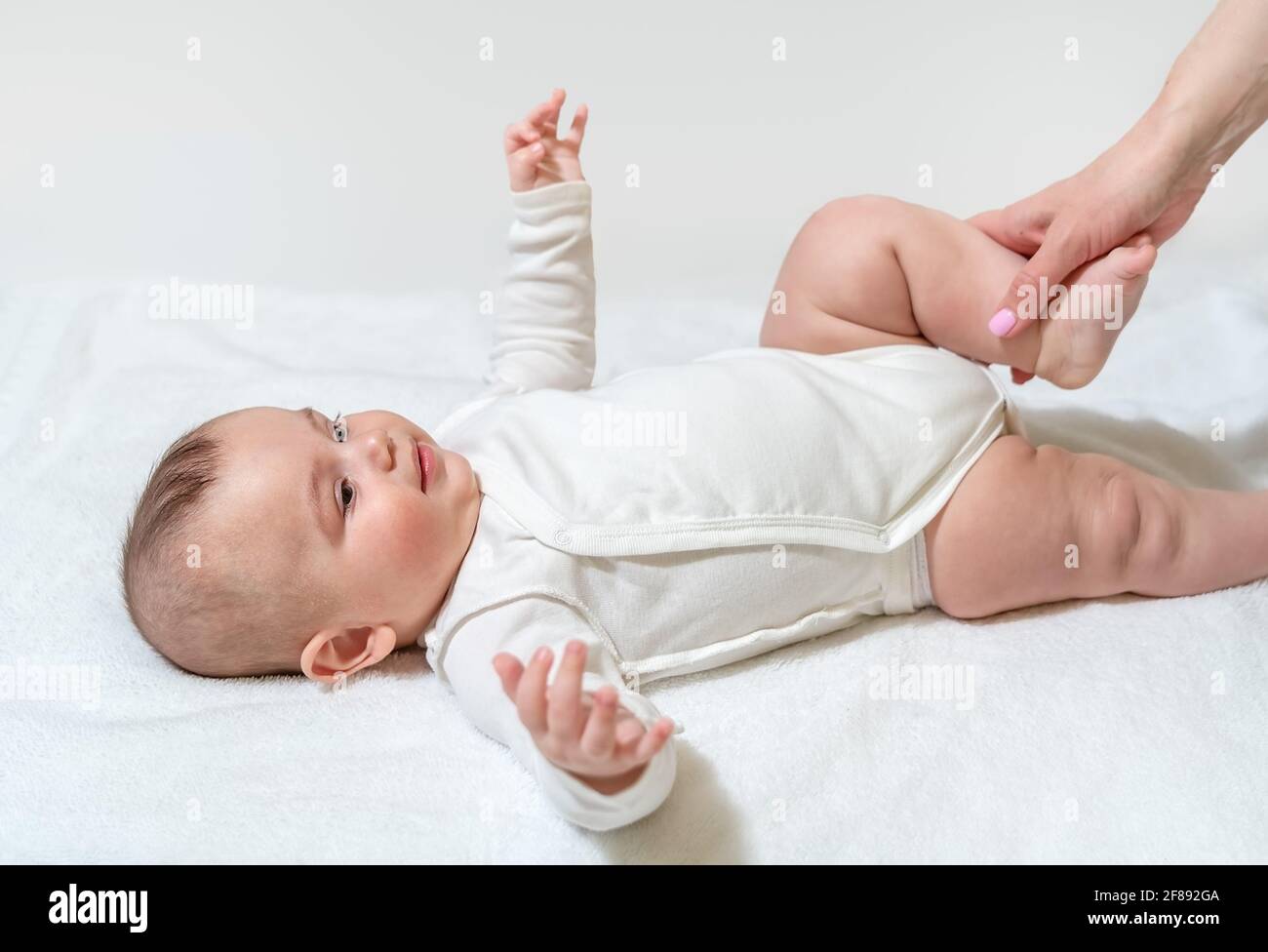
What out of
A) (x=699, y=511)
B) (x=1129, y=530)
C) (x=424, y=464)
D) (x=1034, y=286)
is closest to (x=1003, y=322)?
(x=1034, y=286)

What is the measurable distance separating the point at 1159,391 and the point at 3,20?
87.2 inches

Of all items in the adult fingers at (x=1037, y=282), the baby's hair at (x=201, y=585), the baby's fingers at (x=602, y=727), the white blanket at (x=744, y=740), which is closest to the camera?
the baby's fingers at (x=602, y=727)

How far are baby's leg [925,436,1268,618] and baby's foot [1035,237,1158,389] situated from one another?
0.42ft

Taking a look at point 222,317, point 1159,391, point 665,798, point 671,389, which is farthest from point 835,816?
point 222,317

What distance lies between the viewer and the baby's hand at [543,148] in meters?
1.52

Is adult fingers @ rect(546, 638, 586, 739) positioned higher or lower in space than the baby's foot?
lower

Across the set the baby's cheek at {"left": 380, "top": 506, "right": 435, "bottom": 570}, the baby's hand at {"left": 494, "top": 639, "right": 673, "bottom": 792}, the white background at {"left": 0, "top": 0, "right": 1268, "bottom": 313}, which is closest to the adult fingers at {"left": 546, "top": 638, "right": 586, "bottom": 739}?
the baby's hand at {"left": 494, "top": 639, "right": 673, "bottom": 792}

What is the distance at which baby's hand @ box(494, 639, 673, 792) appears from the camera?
3.19 feet

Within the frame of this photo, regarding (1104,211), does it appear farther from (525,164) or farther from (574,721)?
(574,721)

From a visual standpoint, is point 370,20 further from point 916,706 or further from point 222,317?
point 916,706

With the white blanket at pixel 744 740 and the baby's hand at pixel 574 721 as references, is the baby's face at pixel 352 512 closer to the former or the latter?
the white blanket at pixel 744 740

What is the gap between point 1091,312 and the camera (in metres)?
1.34

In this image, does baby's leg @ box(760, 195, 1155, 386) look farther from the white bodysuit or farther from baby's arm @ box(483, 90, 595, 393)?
baby's arm @ box(483, 90, 595, 393)

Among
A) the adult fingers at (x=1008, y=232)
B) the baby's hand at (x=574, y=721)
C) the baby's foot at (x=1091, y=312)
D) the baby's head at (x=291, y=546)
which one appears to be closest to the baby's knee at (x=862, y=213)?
the adult fingers at (x=1008, y=232)
